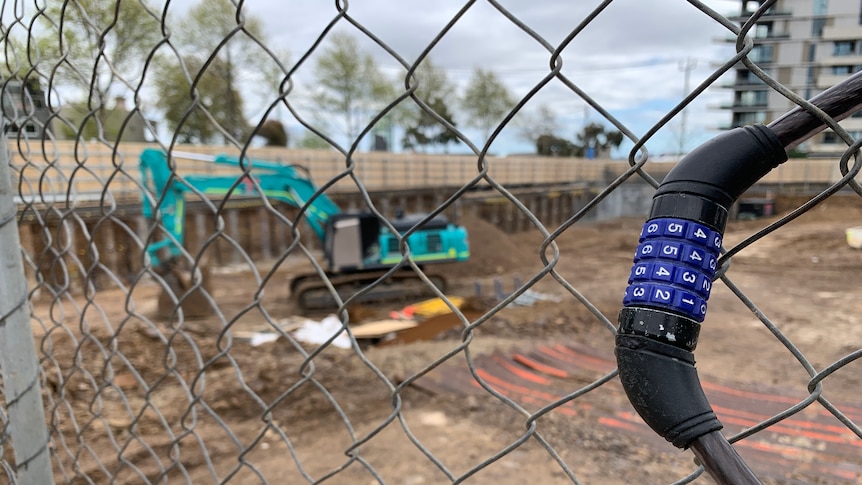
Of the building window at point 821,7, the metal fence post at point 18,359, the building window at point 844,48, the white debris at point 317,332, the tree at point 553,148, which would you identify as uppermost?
the tree at point 553,148

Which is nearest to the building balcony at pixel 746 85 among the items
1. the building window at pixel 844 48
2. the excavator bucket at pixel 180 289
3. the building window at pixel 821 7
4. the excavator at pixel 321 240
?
the building window at pixel 844 48

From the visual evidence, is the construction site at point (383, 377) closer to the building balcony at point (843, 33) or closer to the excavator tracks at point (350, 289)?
the excavator tracks at point (350, 289)

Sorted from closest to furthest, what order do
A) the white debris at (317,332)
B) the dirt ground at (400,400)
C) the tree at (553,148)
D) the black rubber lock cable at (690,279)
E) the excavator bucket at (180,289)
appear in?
the black rubber lock cable at (690,279) → the dirt ground at (400,400) → the white debris at (317,332) → the excavator bucket at (180,289) → the tree at (553,148)

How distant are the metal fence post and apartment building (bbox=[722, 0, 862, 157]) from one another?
1.84m

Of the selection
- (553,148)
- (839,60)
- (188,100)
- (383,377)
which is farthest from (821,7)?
(553,148)

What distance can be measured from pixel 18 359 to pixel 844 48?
2320 mm

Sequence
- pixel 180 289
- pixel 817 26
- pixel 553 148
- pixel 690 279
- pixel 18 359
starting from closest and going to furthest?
pixel 690 279 → pixel 817 26 → pixel 18 359 → pixel 180 289 → pixel 553 148

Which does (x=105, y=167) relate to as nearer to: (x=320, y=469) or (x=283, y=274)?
(x=283, y=274)

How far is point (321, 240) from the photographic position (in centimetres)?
895

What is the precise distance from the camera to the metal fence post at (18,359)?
1.46 metres

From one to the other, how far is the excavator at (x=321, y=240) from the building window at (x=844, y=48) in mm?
5893

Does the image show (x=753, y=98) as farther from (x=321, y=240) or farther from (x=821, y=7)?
(x=321, y=240)

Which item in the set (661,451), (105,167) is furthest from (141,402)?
(105,167)

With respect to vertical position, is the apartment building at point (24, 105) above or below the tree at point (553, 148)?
below
